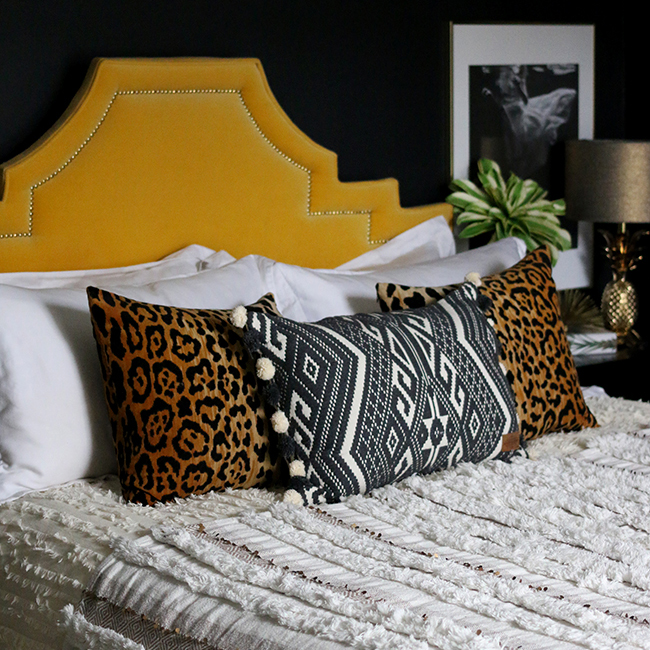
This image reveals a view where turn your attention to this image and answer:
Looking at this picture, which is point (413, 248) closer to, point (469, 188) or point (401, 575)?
point (469, 188)

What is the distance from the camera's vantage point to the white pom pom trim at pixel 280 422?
1727mm

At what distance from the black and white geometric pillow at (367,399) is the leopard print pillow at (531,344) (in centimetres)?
18

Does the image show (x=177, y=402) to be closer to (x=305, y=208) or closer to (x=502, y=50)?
(x=305, y=208)

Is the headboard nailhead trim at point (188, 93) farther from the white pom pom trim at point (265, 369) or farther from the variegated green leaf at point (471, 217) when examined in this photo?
the white pom pom trim at point (265, 369)

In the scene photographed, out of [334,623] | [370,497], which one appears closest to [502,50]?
[370,497]

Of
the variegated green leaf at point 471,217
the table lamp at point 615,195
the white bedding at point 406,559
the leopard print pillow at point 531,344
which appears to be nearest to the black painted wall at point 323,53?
the variegated green leaf at point 471,217

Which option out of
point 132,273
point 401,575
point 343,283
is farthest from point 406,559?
point 132,273

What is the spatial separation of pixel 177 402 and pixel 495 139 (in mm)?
1935

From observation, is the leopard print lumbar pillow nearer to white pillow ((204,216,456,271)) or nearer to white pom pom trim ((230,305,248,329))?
white pom pom trim ((230,305,248,329))

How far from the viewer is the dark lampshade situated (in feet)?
9.94

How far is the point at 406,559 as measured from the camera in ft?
4.68

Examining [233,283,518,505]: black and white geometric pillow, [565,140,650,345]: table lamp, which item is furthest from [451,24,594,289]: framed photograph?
[233,283,518,505]: black and white geometric pillow

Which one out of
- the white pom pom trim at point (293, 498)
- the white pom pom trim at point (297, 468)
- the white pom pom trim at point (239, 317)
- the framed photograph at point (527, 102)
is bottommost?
the white pom pom trim at point (293, 498)

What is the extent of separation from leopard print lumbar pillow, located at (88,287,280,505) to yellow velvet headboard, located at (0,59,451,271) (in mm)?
603
